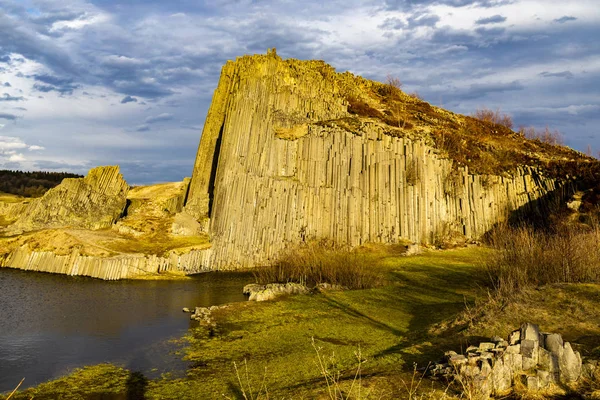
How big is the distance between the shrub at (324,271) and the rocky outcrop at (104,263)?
20.2 feet

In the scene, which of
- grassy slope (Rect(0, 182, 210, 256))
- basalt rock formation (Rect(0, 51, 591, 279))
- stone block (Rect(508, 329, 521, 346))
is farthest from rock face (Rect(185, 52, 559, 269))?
stone block (Rect(508, 329, 521, 346))

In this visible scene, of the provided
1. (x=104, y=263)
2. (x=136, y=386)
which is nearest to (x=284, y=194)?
(x=104, y=263)

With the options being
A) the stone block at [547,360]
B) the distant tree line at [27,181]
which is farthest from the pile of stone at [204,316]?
the distant tree line at [27,181]

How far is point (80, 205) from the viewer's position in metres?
35.2

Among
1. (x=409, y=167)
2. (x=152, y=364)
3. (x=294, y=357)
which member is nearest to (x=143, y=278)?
(x=152, y=364)

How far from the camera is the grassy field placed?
9.17m

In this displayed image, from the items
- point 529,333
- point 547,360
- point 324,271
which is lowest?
point 324,271

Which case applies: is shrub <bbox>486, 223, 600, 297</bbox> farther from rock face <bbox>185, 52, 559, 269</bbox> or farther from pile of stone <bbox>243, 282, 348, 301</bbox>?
rock face <bbox>185, 52, 559, 269</bbox>

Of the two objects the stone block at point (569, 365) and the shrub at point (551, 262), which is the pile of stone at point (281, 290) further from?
the stone block at point (569, 365)

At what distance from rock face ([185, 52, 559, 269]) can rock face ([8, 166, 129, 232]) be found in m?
5.80

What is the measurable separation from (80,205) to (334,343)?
2844 cm

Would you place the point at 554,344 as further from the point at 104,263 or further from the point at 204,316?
the point at 104,263

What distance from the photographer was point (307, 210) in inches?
1287

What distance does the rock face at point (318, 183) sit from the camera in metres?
31.9
